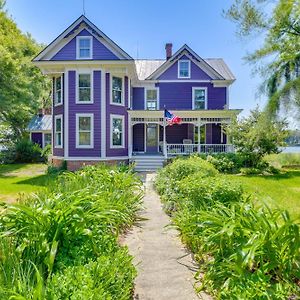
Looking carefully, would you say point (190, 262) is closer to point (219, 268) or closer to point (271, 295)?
point (219, 268)

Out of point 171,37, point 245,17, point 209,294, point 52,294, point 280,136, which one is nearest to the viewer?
point 52,294

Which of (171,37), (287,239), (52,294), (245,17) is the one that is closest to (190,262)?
(287,239)

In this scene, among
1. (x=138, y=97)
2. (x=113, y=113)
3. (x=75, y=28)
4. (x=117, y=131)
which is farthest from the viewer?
(x=138, y=97)

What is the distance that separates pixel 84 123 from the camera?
1742cm

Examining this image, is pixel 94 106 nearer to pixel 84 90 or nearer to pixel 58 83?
pixel 84 90

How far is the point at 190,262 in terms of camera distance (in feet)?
13.7

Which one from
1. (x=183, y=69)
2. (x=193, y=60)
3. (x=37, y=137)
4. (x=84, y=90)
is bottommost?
(x=37, y=137)

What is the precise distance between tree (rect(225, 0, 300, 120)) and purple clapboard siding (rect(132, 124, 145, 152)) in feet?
38.7

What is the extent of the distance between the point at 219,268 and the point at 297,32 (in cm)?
1026

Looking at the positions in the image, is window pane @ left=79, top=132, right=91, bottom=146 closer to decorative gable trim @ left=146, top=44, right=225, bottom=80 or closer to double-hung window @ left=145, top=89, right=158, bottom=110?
double-hung window @ left=145, top=89, right=158, bottom=110

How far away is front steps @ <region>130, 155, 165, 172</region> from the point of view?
1814 cm

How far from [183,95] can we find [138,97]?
338 cm

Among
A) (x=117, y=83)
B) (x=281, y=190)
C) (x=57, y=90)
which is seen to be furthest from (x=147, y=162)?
(x=281, y=190)

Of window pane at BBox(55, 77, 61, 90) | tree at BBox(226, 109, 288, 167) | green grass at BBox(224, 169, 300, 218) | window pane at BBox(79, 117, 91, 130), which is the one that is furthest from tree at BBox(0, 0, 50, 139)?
green grass at BBox(224, 169, 300, 218)
